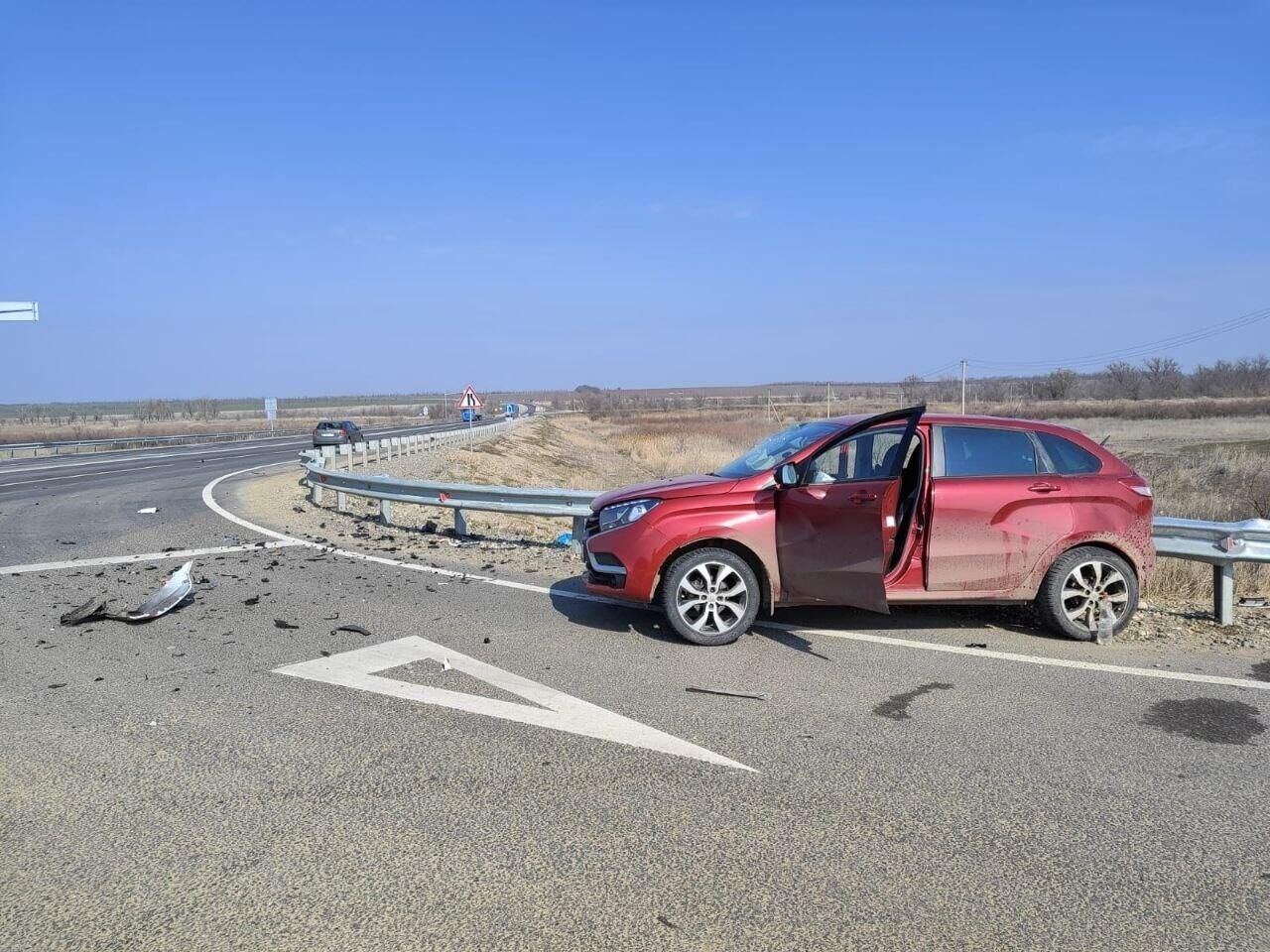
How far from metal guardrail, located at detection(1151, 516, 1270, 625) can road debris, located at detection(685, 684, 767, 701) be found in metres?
3.82

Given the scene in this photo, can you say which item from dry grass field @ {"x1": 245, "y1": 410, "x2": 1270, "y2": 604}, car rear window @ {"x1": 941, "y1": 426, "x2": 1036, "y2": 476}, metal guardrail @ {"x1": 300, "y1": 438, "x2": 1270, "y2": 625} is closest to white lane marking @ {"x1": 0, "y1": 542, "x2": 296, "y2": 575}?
Answer: dry grass field @ {"x1": 245, "y1": 410, "x2": 1270, "y2": 604}

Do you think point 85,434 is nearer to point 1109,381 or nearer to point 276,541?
point 276,541

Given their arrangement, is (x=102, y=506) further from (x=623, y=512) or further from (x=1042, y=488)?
(x=1042, y=488)

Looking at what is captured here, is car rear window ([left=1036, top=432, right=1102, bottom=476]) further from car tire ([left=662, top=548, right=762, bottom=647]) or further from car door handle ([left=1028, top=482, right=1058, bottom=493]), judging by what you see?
car tire ([left=662, top=548, right=762, bottom=647])

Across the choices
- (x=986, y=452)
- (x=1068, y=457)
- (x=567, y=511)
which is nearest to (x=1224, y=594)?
(x=1068, y=457)

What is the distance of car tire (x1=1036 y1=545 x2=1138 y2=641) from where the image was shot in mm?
6738

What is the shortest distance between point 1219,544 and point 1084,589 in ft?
4.57

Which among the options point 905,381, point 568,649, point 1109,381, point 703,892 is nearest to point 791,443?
point 568,649

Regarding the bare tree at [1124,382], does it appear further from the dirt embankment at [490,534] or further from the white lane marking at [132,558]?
the white lane marking at [132,558]

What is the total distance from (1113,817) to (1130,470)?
3.80 metres

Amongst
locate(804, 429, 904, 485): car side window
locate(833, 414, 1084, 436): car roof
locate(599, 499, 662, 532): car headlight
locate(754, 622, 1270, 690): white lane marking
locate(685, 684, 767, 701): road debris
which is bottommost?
locate(685, 684, 767, 701): road debris

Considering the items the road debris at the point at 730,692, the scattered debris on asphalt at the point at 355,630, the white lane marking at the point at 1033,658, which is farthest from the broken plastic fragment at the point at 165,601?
the white lane marking at the point at 1033,658

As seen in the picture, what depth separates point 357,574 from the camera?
380 inches

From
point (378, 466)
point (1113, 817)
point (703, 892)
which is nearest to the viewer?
point (703, 892)
